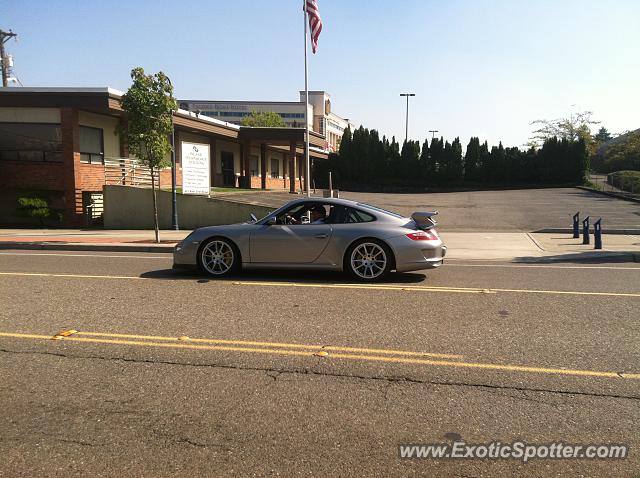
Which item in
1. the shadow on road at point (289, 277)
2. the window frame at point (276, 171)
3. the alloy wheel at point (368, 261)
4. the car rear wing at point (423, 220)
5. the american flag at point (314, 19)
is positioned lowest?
the shadow on road at point (289, 277)

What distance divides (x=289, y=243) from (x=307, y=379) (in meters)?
4.26

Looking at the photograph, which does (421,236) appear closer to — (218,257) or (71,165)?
(218,257)

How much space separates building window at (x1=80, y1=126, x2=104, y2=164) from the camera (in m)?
21.7

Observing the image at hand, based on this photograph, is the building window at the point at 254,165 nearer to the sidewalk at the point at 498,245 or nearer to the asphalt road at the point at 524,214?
the asphalt road at the point at 524,214

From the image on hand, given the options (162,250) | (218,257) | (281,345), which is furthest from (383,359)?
(162,250)

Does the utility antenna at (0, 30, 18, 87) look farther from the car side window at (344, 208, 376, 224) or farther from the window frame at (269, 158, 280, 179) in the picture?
the car side window at (344, 208, 376, 224)

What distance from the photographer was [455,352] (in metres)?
4.52

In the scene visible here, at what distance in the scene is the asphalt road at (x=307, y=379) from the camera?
285 centimetres

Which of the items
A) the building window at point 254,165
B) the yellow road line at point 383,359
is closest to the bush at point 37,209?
the yellow road line at point 383,359

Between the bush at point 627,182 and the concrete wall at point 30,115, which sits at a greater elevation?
the concrete wall at point 30,115

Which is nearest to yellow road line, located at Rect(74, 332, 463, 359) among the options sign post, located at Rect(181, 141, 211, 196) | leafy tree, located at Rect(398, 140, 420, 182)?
sign post, located at Rect(181, 141, 211, 196)

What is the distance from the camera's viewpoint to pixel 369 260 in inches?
313

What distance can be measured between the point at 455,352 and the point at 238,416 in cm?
214

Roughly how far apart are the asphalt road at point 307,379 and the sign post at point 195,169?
12943 mm
